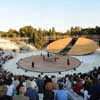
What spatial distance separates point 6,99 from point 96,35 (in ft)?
115

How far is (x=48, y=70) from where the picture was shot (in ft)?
54.8

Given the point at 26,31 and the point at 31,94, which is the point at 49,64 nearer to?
the point at 31,94

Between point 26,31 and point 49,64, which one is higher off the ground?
point 26,31

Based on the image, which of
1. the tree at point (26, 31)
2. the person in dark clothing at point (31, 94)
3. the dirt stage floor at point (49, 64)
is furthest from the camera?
the tree at point (26, 31)

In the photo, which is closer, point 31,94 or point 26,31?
point 31,94

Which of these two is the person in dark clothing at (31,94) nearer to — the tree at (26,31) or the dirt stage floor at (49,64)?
the dirt stage floor at (49,64)

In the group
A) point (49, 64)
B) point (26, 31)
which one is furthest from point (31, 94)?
point (26, 31)

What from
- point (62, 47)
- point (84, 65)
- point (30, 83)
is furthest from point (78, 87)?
point (62, 47)

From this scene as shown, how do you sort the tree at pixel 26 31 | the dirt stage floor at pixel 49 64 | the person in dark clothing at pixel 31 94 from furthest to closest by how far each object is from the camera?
the tree at pixel 26 31 < the dirt stage floor at pixel 49 64 < the person in dark clothing at pixel 31 94

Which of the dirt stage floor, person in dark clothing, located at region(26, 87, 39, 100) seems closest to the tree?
the dirt stage floor

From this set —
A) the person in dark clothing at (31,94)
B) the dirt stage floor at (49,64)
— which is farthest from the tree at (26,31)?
the person in dark clothing at (31,94)

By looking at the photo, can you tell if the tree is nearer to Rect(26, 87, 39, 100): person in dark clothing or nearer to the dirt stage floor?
the dirt stage floor

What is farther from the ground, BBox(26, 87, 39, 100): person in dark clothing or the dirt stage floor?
BBox(26, 87, 39, 100): person in dark clothing

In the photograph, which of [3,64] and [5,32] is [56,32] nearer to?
[5,32]
